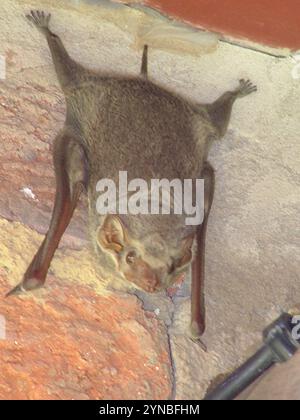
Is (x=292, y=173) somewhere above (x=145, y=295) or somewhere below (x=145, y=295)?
above

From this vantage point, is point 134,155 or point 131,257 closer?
point 131,257

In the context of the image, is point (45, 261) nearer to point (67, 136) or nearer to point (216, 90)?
point (67, 136)

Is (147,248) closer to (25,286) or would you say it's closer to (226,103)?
(25,286)

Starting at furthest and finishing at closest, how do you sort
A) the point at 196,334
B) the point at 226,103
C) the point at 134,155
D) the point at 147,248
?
the point at 226,103
the point at 134,155
the point at 147,248
the point at 196,334

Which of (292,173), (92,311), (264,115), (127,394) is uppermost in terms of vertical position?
(264,115)

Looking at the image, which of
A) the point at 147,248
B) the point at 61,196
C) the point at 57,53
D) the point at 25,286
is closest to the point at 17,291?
the point at 25,286

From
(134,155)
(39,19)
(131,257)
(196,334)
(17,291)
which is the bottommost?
(196,334)

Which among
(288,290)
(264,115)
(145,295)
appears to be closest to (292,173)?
(264,115)
